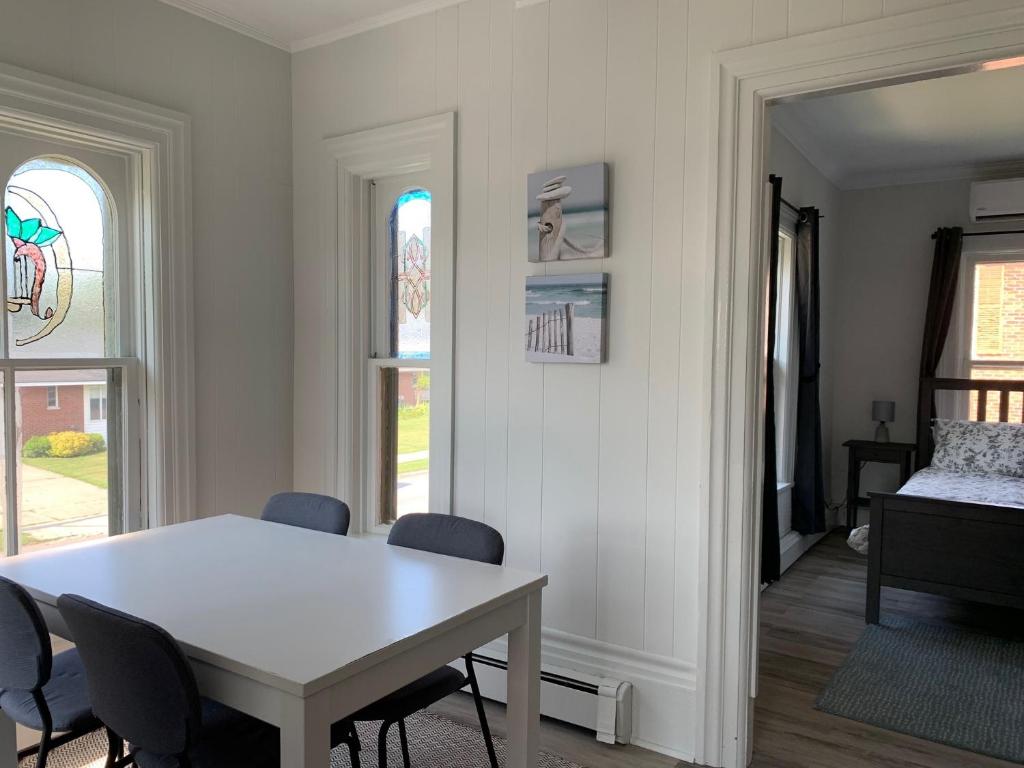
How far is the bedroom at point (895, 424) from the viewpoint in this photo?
3.48 m

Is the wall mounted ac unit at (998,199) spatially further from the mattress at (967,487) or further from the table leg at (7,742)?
the table leg at (7,742)

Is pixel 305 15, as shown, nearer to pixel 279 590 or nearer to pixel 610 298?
pixel 610 298

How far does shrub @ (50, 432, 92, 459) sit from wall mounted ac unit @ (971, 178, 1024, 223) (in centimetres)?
633

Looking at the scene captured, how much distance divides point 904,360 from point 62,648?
633cm

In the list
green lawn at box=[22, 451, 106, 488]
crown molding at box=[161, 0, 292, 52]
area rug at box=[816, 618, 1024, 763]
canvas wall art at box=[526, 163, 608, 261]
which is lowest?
area rug at box=[816, 618, 1024, 763]

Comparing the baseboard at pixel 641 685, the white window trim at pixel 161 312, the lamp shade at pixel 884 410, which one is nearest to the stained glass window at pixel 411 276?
the white window trim at pixel 161 312

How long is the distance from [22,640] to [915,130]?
226 inches

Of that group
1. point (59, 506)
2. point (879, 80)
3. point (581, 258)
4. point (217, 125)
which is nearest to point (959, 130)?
point (879, 80)

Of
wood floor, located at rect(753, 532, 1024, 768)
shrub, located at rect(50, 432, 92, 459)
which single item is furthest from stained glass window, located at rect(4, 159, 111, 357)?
wood floor, located at rect(753, 532, 1024, 768)

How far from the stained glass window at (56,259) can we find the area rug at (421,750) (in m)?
1.50

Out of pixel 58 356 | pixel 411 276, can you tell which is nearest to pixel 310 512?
pixel 58 356

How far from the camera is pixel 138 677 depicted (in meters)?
1.66

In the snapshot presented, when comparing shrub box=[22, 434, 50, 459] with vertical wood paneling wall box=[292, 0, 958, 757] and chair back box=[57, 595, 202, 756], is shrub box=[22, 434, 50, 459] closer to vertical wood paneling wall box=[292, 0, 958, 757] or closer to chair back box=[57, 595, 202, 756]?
chair back box=[57, 595, 202, 756]

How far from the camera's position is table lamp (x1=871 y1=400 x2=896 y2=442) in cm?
642
